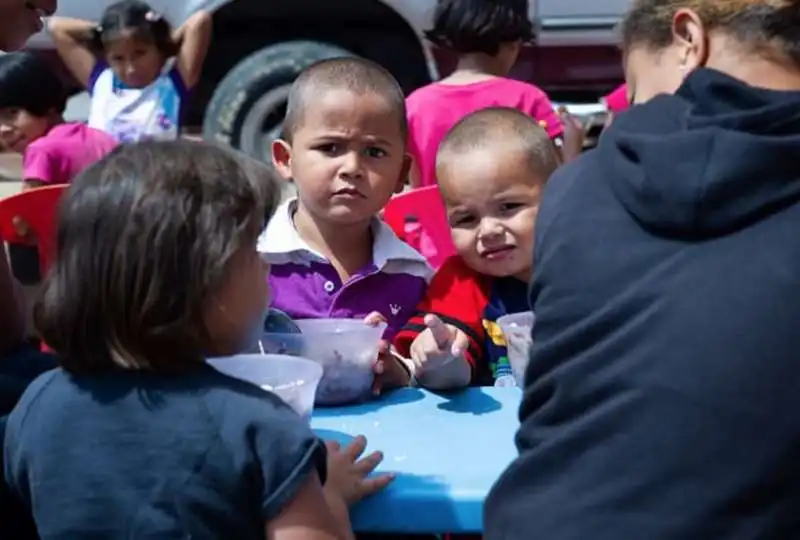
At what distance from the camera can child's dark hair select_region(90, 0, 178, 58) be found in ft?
17.1

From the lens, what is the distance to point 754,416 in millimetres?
1247

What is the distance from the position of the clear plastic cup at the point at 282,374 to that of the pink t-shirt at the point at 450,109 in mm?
2086

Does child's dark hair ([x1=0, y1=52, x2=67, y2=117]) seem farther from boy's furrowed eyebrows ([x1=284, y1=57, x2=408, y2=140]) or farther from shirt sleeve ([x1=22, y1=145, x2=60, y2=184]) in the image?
boy's furrowed eyebrows ([x1=284, y1=57, x2=408, y2=140])

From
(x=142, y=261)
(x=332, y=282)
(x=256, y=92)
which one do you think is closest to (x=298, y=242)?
(x=332, y=282)

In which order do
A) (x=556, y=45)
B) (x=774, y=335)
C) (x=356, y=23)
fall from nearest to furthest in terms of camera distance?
(x=774, y=335), (x=556, y=45), (x=356, y=23)

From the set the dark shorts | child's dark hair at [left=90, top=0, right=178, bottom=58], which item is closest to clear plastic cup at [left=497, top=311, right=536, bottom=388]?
the dark shorts

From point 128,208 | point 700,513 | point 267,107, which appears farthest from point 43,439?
point 267,107

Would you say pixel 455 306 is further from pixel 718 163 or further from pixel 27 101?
pixel 27 101

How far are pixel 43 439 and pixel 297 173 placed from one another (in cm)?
110

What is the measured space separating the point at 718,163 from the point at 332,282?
47.6 inches

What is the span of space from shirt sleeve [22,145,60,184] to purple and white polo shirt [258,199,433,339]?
6.23ft

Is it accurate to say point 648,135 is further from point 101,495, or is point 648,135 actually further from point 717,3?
point 101,495

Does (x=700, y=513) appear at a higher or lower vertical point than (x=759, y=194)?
lower

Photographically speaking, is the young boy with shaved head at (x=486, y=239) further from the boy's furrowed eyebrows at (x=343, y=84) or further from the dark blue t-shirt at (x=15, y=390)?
the dark blue t-shirt at (x=15, y=390)
